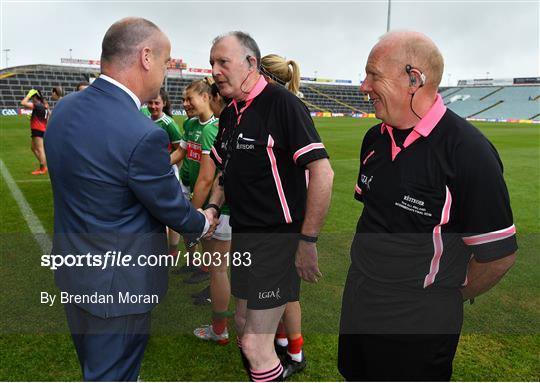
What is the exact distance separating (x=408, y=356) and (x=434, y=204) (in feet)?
2.37

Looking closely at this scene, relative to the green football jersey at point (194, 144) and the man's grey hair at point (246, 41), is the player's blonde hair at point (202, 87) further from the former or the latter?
the man's grey hair at point (246, 41)

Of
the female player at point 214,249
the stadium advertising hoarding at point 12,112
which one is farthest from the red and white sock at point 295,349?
the stadium advertising hoarding at point 12,112

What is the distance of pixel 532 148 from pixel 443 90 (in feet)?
253

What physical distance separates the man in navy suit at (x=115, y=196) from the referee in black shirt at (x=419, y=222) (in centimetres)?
98

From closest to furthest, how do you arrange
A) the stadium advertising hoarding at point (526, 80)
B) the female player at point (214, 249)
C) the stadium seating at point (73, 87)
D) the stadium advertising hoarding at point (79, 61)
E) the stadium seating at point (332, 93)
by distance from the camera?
1. the female player at point (214, 249)
2. the stadium seating at point (73, 87)
3. the stadium seating at point (332, 93)
4. the stadium advertising hoarding at point (79, 61)
5. the stadium advertising hoarding at point (526, 80)

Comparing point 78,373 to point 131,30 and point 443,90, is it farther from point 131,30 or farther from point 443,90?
point 443,90

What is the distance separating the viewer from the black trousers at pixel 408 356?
1.92 meters

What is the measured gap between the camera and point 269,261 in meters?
2.51

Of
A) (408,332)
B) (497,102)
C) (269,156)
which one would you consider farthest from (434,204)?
(497,102)

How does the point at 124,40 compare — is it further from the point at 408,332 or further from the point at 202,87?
the point at 202,87

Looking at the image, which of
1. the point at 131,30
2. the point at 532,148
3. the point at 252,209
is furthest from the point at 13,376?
the point at 532,148

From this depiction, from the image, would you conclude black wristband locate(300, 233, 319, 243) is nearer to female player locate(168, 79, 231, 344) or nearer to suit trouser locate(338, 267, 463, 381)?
suit trouser locate(338, 267, 463, 381)

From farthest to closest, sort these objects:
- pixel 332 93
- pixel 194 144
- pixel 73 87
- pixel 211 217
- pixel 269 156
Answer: pixel 332 93 < pixel 73 87 < pixel 194 144 < pixel 211 217 < pixel 269 156

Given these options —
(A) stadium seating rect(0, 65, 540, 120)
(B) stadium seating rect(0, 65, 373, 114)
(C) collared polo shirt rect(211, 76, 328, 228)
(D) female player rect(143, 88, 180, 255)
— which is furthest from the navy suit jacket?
(B) stadium seating rect(0, 65, 373, 114)
